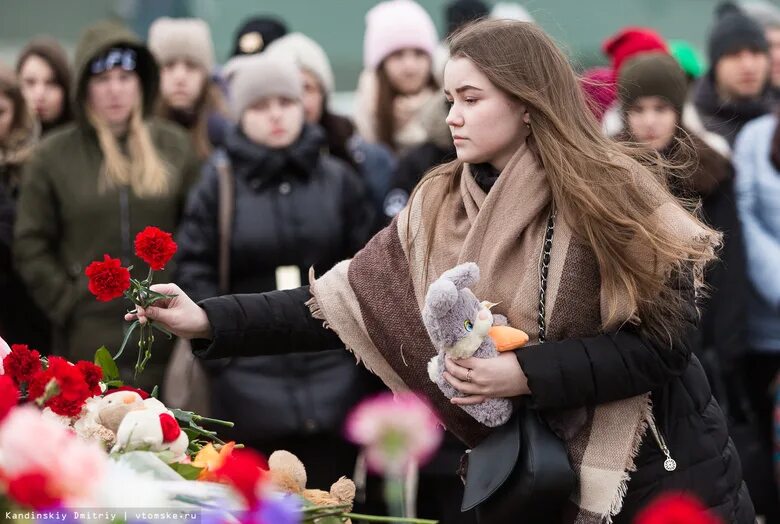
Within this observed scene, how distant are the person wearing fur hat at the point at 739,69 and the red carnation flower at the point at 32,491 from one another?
5263mm

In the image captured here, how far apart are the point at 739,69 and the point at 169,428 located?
189 inches

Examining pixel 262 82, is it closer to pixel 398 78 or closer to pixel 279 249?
pixel 279 249

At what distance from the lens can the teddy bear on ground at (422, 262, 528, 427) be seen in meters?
3.05

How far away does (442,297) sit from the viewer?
9.92ft

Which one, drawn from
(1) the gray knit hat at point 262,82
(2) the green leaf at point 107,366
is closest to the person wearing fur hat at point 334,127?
(1) the gray knit hat at point 262,82

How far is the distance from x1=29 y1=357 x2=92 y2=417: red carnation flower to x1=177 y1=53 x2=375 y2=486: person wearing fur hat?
8.56 ft

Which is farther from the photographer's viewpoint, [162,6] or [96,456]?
[162,6]

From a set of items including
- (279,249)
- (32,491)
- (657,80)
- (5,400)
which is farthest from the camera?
(657,80)

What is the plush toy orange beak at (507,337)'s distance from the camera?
322cm

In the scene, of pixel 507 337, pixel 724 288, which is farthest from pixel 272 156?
pixel 507 337

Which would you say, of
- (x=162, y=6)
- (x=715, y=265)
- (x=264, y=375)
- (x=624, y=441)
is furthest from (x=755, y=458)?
(x=162, y=6)

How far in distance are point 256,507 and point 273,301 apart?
1.72 meters

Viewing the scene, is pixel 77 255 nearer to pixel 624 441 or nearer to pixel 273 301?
pixel 273 301

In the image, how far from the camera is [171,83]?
685 centimetres
